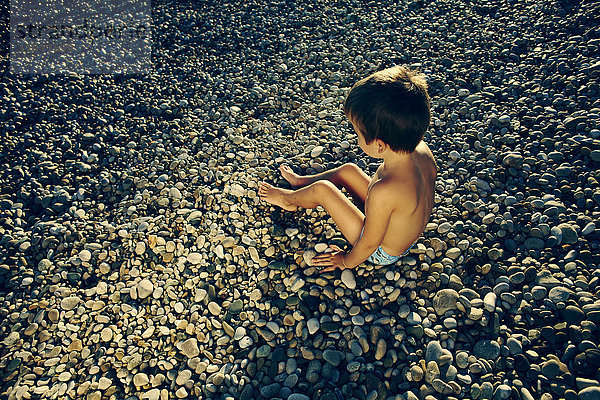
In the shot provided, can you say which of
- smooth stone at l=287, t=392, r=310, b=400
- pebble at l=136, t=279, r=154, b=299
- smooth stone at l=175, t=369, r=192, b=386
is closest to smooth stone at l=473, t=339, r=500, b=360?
smooth stone at l=287, t=392, r=310, b=400

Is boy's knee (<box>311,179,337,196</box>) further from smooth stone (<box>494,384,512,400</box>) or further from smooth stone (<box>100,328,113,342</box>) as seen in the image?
smooth stone (<box>100,328,113,342</box>)

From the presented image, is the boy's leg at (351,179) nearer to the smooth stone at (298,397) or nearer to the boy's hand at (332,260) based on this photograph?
the boy's hand at (332,260)

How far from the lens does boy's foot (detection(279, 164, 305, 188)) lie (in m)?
3.40

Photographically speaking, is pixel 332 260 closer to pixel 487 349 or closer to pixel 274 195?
pixel 274 195

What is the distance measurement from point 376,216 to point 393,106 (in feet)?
2.26

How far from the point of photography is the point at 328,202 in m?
2.83

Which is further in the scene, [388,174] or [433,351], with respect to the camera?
[433,351]

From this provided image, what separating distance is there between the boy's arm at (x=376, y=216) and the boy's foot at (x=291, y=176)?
1.06m

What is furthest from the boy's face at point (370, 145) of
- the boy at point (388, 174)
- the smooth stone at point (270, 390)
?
the smooth stone at point (270, 390)

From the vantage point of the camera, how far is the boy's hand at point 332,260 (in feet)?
9.10

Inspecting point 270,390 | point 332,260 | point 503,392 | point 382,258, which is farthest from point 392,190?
point 270,390

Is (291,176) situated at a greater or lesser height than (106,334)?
greater

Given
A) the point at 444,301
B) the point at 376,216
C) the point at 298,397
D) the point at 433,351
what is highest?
the point at 376,216

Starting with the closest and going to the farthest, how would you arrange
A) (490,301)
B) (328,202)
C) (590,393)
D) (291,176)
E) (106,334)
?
(590,393), (490,301), (106,334), (328,202), (291,176)
